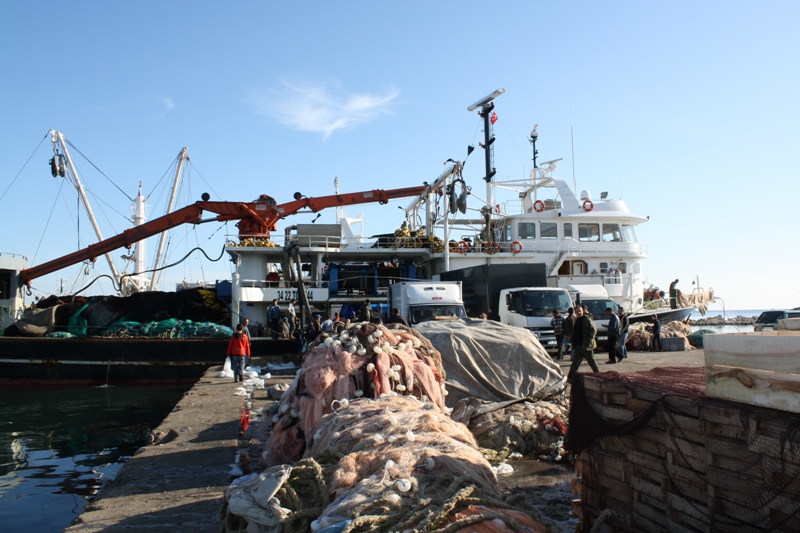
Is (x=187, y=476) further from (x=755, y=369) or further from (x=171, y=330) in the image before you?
(x=171, y=330)

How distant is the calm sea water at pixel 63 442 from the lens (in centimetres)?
763

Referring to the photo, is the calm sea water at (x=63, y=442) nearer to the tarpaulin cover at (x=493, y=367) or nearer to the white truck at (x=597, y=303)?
the tarpaulin cover at (x=493, y=367)

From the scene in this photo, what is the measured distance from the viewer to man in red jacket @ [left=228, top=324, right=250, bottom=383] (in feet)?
42.1

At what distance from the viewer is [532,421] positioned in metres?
7.06

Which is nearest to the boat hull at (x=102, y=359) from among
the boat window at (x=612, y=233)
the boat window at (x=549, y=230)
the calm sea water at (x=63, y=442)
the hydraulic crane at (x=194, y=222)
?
the calm sea water at (x=63, y=442)

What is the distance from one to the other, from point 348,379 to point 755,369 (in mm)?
4248

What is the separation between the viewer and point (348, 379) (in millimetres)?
6363

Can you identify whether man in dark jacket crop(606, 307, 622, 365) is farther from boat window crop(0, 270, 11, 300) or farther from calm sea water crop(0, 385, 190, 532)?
boat window crop(0, 270, 11, 300)

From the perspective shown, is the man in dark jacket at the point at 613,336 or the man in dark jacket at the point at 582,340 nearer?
the man in dark jacket at the point at 582,340

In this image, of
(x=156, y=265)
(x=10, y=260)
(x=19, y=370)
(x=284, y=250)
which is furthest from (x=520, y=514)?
(x=156, y=265)

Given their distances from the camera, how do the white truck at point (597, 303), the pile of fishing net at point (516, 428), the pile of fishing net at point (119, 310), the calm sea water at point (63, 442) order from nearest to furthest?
1. the pile of fishing net at point (516, 428)
2. the calm sea water at point (63, 442)
3. the white truck at point (597, 303)
4. the pile of fishing net at point (119, 310)

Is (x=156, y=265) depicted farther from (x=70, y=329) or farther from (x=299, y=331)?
(x=299, y=331)

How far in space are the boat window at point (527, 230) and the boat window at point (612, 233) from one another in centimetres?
315

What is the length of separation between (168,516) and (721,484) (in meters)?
4.30
